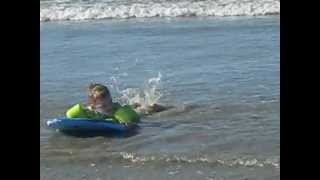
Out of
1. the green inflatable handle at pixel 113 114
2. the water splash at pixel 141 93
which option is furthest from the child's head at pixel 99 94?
the water splash at pixel 141 93

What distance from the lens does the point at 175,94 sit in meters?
6.59

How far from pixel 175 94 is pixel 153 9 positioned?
23.3ft

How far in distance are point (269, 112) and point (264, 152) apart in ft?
3.90

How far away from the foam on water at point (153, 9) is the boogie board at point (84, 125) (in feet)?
25.4

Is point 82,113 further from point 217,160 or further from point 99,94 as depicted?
point 217,160

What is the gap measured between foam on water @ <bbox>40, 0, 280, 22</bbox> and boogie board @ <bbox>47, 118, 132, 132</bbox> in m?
7.75

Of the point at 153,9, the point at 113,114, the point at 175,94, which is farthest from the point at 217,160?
the point at 153,9

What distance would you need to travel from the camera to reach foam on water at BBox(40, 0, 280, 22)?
12.9 metres

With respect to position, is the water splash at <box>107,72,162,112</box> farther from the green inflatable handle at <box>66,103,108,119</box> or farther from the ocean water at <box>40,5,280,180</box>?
the green inflatable handle at <box>66,103,108,119</box>

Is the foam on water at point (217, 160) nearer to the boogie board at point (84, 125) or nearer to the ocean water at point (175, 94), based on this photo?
the ocean water at point (175, 94)

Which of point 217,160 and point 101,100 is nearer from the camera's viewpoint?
point 217,160

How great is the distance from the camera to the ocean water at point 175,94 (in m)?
4.29
